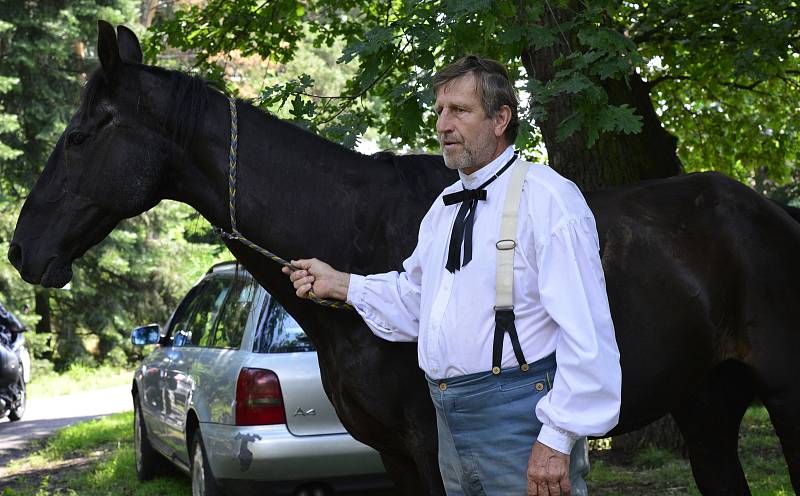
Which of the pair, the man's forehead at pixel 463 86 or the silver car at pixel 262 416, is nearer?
the man's forehead at pixel 463 86

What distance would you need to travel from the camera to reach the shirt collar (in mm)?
2893

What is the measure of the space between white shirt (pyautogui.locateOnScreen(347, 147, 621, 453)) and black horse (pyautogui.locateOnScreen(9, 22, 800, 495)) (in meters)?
0.95

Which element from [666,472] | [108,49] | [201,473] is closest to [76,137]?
[108,49]

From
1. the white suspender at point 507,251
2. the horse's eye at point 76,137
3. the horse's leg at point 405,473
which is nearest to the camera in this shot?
the white suspender at point 507,251

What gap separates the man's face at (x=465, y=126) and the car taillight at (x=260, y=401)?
3193 mm

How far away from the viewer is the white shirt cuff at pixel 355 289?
3381 millimetres

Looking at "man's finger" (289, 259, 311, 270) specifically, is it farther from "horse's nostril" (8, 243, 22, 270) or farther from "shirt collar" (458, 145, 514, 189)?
"horse's nostril" (8, 243, 22, 270)

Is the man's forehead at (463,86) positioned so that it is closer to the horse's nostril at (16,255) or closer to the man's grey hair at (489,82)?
the man's grey hair at (489,82)

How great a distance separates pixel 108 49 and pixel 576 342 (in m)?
2.39

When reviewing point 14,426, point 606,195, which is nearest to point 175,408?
point 606,195

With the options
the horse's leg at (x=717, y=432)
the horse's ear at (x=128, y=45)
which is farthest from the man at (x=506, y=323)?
the horse's leg at (x=717, y=432)

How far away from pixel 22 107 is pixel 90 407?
25.2 feet

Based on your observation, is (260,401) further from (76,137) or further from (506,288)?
(506,288)

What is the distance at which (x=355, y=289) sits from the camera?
11.1ft
